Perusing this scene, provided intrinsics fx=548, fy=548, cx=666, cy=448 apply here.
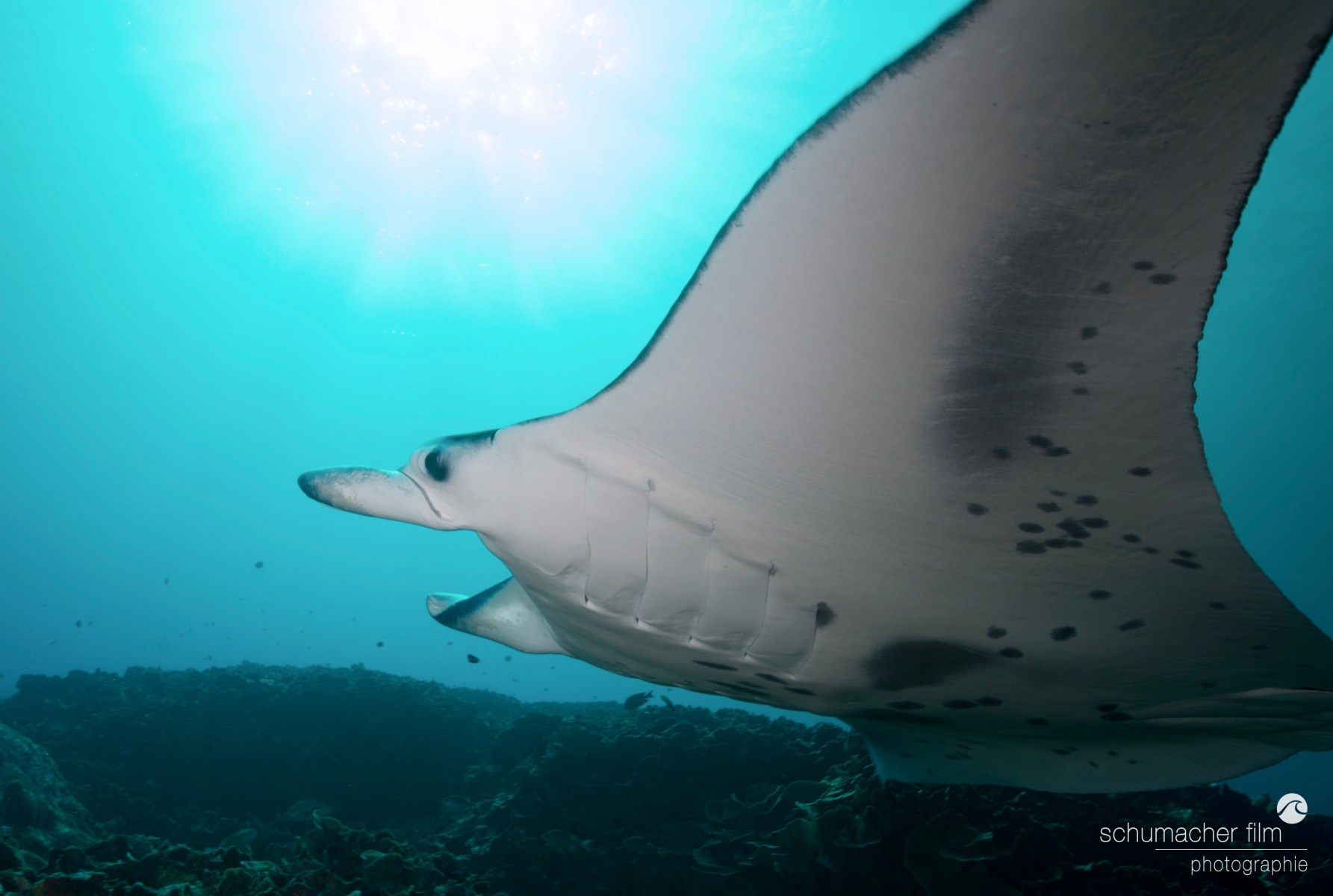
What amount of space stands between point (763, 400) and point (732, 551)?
1.90 feet

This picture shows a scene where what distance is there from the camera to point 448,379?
1619 inches

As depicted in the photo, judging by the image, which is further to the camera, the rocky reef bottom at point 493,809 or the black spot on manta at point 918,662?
the rocky reef bottom at point 493,809

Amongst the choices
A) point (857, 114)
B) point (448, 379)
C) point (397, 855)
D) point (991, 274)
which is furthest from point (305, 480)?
point (448, 379)

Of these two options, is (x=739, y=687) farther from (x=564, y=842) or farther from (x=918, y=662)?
(x=564, y=842)

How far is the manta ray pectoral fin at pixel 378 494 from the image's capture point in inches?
74.7

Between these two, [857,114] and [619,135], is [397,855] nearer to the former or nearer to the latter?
[857,114]

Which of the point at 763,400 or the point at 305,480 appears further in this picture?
the point at 305,480

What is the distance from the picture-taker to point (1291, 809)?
14.0ft

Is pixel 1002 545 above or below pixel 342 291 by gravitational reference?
below

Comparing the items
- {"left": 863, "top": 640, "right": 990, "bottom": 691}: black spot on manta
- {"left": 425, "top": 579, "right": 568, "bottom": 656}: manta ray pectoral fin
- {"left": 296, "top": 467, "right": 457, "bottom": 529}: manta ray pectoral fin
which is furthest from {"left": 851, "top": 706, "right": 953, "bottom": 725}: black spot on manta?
{"left": 296, "top": 467, "right": 457, "bottom": 529}: manta ray pectoral fin

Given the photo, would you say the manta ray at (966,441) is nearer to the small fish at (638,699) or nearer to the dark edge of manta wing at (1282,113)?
the dark edge of manta wing at (1282,113)

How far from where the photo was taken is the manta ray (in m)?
0.98

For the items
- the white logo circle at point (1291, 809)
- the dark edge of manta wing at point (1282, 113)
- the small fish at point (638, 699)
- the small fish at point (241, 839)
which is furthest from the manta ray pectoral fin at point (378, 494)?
the small fish at point (638, 699)

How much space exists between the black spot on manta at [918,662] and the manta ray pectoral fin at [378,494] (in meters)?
1.65
